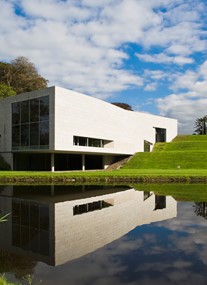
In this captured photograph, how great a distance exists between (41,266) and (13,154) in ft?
105

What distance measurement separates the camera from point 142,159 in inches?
1791

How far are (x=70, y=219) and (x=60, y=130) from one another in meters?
22.5

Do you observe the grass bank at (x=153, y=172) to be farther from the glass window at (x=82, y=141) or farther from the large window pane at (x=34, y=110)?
the large window pane at (x=34, y=110)

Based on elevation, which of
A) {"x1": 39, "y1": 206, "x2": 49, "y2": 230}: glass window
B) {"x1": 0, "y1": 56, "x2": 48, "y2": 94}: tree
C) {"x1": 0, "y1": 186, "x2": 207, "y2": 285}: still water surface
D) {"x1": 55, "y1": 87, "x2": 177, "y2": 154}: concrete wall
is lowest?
{"x1": 0, "y1": 186, "x2": 207, "y2": 285}: still water surface

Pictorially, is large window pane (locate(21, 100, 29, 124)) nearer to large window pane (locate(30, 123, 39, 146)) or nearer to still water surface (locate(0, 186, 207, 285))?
large window pane (locate(30, 123, 39, 146))

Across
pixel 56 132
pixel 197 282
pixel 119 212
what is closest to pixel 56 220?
pixel 119 212

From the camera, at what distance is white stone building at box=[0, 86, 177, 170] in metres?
33.8

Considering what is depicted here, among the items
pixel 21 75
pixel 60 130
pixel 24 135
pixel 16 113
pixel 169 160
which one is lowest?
pixel 169 160

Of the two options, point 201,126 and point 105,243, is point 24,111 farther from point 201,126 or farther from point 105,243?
point 201,126

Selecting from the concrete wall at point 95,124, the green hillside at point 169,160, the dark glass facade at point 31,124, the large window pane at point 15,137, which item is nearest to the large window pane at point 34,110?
the dark glass facade at point 31,124

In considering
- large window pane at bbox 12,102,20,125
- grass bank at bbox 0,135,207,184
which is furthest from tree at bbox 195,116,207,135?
large window pane at bbox 12,102,20,125

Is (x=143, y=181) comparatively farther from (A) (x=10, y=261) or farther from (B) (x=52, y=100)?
(A) (x=10, y=261)

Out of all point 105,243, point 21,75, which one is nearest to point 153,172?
point 105,243

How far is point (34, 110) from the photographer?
116 ft
